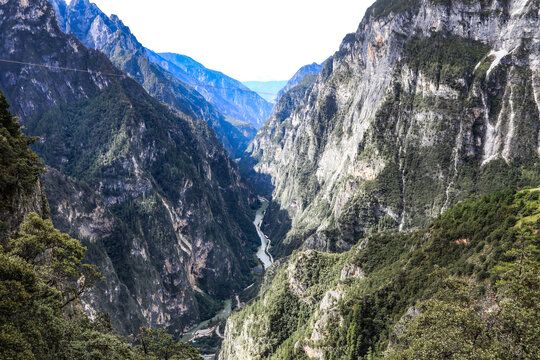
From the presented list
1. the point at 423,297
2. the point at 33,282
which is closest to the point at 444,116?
the point at 423,297

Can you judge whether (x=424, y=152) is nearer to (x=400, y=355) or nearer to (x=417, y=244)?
(x=417, y=244)

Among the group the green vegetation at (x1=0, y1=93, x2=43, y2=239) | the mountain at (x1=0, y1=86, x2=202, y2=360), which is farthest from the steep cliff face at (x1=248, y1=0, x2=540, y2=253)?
the green vegetation at (x1=0, y1=93, x2=43, y2=239)

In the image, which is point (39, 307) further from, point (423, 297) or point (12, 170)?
point (423, 297)

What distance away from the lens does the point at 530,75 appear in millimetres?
136750

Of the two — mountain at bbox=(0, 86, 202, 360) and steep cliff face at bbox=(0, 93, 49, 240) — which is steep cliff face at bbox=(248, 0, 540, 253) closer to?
mountain at bbox=(0, 86, 202, 360)

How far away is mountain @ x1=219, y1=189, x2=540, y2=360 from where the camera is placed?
79.0ft

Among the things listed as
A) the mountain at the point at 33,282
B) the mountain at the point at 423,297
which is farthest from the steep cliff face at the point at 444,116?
the mountain at the point at 33,282

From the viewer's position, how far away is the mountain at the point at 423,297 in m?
24.1

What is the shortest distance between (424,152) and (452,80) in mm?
38120

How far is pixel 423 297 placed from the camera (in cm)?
4756

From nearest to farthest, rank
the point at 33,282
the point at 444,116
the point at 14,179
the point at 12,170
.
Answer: the point at 33,282, the point at 14,179, the point at 12,170, the point at 444,116

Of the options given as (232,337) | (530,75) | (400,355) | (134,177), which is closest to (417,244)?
(400,355)

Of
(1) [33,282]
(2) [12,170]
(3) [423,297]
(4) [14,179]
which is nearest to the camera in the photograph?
(1) [33,282]

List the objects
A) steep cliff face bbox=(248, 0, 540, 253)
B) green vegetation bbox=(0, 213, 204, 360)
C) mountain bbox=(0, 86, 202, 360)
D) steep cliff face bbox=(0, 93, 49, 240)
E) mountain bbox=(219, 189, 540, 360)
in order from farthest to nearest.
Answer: steep cliff face bbox=(248, 0, 540, 253) < steep cliff face bbox=(0, 93, 49, 240) < mountain bbox=(219, 189, 540, 360) < mountain bbox=(0, 86, 202, 360) < green vegetation bbox=(0, 213, 204, 360)
